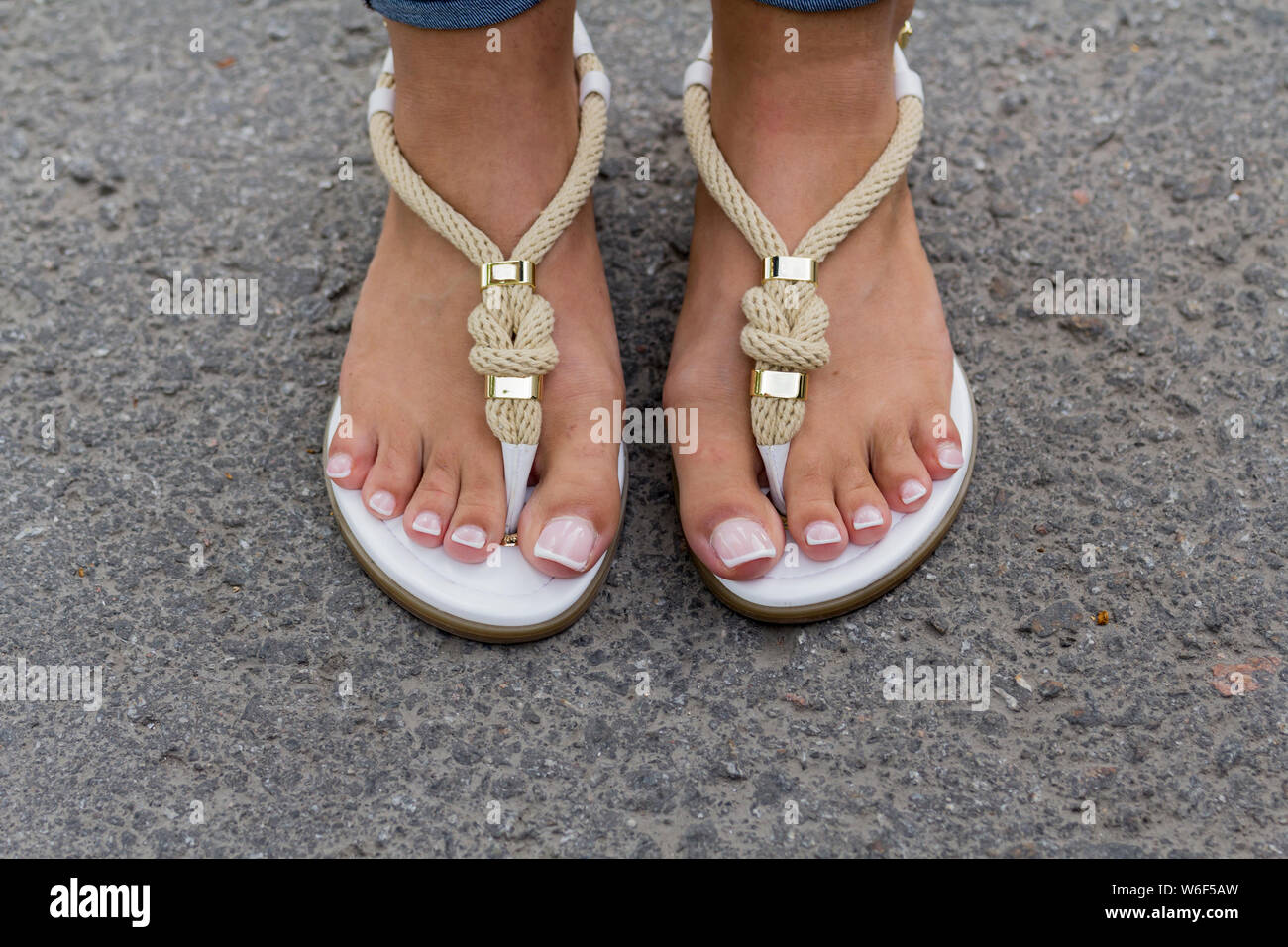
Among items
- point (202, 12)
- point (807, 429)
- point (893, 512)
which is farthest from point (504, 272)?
point (202, 12)

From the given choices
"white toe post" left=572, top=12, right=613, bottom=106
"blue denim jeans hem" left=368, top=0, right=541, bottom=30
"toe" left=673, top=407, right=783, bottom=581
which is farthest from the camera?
"white toe post" left=572, top=12, right=613, bottom=106

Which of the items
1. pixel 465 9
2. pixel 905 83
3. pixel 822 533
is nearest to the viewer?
pixel 465 9

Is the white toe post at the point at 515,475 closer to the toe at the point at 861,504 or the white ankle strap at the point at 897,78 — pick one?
the toe at the point at 861,504

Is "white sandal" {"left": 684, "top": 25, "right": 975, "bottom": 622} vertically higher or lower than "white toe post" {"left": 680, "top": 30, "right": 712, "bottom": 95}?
lower

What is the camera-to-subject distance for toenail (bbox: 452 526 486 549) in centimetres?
111

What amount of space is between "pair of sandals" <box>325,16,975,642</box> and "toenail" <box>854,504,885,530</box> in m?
0.03

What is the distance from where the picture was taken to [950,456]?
1171 mm

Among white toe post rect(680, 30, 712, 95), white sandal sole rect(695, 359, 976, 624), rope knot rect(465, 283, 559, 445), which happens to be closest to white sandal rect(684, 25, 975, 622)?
white sandal sole rect(695, 359, 976, 624)

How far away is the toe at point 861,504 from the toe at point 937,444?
68 mm

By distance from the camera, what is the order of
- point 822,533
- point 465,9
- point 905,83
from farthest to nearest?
point 905,83 → point 822,533 → point 465,9

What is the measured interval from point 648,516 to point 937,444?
1.09 ft

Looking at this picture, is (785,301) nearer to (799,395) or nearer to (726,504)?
(799,395)

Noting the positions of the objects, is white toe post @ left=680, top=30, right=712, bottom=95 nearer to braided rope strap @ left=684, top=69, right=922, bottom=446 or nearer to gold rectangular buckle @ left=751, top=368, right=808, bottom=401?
braided rope strap @ left=684, top=69, right=922, bottom=446

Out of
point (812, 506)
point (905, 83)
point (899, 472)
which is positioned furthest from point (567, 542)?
point (905, 83)
